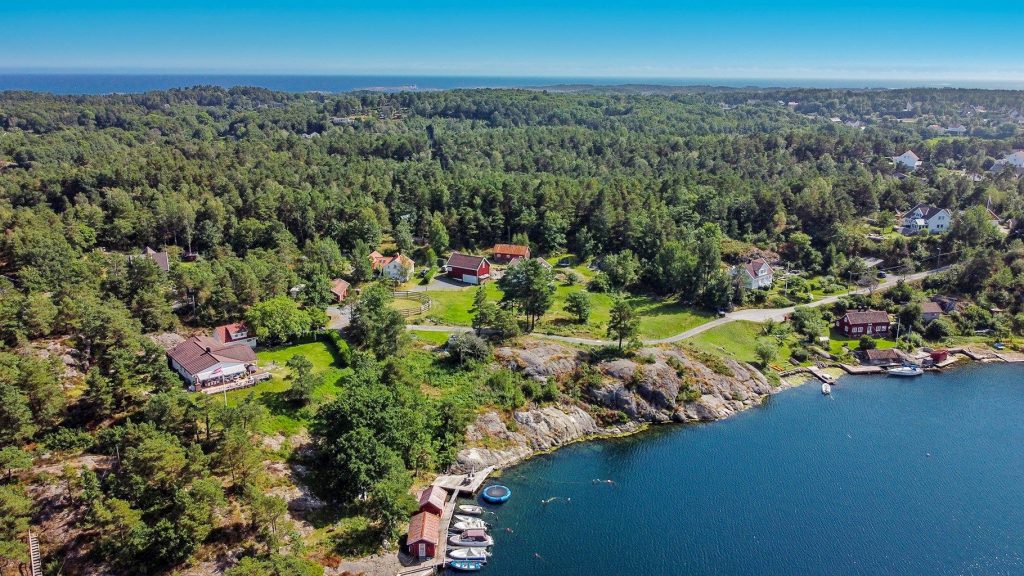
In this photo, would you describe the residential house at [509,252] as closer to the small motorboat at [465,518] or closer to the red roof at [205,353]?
the red roof at [205,353]

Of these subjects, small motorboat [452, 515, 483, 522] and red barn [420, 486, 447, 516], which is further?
red barn [420, 486, 447, 516]

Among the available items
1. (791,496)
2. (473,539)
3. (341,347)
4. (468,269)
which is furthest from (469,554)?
(468,269)

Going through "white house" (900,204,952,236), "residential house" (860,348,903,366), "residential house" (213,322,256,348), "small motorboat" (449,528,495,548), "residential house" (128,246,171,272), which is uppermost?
"white house" (900,204,952,236)

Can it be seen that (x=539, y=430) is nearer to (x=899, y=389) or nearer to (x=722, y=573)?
(x=722, y=573)

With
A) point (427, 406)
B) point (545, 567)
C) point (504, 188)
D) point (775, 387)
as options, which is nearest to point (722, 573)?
point (545, 567)

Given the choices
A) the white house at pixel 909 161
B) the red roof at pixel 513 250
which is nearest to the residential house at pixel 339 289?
the red roof at pixel 513 250

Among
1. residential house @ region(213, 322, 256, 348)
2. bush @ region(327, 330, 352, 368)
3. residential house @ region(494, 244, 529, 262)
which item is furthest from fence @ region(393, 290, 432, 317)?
residential house @ region(494, 244, 529, 262)

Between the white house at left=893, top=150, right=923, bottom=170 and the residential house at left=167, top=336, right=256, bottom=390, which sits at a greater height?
the white house at left=893, top=150, right=923, bottom=170

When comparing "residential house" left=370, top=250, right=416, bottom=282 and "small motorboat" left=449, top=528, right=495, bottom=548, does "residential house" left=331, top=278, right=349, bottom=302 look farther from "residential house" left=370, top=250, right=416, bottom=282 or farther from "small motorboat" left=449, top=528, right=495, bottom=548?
"small motorboat" left=449, top=528, right=495, bottom=548
